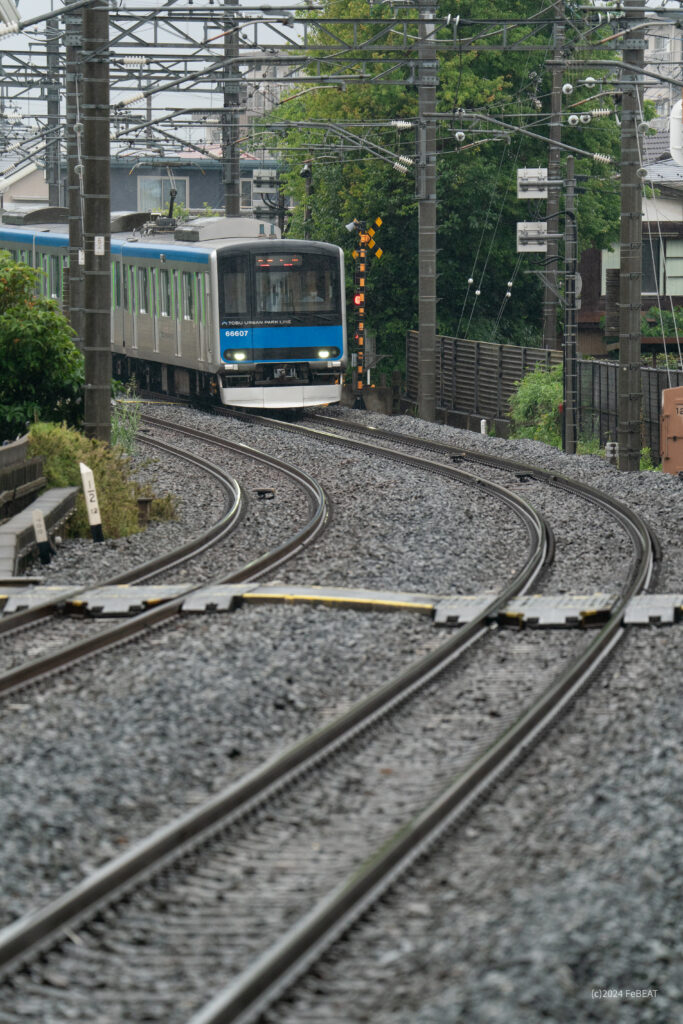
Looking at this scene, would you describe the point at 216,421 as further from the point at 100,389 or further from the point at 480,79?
the point at 480,79

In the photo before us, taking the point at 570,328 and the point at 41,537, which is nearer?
the point at 41,537

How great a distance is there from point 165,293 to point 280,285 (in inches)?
146

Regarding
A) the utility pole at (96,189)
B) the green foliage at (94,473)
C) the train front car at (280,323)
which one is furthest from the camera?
the train front car at (280,323)

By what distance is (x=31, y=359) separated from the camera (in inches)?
775

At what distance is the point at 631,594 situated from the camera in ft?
43.1

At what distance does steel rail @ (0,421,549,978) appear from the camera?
19.1 feet

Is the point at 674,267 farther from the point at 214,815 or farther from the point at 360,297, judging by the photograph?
the point at 214,815

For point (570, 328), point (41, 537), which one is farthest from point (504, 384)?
point (41, 537)

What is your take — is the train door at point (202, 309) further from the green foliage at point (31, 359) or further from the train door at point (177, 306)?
the green foliage at point (31, 359)

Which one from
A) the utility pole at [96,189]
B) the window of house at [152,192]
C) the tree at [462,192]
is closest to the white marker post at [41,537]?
the utility pole at [96,189]

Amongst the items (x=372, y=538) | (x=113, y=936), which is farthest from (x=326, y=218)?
(x=113, y=936)

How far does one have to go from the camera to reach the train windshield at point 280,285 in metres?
28.9

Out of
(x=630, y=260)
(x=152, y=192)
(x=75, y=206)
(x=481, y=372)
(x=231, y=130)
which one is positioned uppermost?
(x=152, y=192)

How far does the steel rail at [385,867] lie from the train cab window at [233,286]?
19.2 meters
